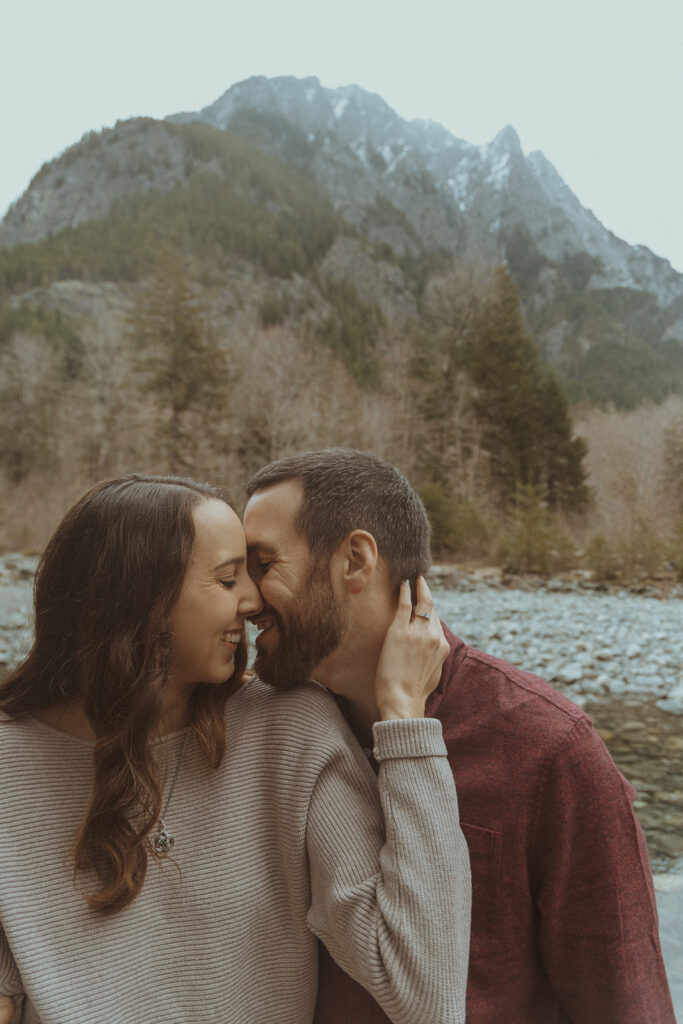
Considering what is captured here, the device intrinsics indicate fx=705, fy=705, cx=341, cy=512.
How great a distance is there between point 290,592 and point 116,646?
298 mm

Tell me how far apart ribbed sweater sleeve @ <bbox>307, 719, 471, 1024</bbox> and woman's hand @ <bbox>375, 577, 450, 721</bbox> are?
0.15 ft

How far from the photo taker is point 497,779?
3.49 ft

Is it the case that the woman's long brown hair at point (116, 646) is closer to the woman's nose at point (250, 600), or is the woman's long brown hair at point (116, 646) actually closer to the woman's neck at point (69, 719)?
the woman's neck at point (69, 719)

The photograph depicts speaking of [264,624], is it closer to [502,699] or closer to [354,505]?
[354,505]

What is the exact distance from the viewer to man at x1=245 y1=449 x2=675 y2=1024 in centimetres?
103

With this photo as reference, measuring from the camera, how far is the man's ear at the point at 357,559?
47.0 inches

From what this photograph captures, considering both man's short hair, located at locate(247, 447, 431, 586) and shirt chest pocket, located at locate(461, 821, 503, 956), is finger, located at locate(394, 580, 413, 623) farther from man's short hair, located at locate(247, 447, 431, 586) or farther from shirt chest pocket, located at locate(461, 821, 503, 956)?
shirt chest pocket, located at locate(461, 821, 503, 956)

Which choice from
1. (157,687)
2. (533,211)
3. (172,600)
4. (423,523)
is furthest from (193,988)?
(533,211)

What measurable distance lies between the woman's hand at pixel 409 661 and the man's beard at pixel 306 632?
0.10 meters

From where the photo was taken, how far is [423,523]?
1328 mm

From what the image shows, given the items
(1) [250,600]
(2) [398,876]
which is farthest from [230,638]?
(2) [398,876]

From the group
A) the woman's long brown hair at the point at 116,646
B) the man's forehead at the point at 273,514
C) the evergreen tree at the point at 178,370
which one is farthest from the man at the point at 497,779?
the evergreen tree at the point at 178,370

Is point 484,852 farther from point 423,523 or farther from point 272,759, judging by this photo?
point 423,523

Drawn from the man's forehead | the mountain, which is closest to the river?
the man's forehead
